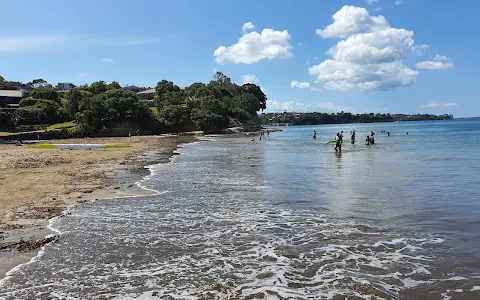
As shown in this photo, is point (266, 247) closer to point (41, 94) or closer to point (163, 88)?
point (41, 94)

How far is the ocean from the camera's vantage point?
659cm

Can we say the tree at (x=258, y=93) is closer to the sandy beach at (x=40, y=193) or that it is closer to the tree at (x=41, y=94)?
the tree at (x=41, y=94)

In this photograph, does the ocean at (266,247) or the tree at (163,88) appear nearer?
the ocean at (266,247)

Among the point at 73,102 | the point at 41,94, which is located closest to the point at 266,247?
the point at 73,102

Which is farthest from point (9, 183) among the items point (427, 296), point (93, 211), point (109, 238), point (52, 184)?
point (427, 296)

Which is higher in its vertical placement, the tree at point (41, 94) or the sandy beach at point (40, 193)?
the tree at point (41, 94)

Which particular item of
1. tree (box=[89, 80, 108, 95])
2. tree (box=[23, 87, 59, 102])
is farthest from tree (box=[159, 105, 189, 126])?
tree (box=[23, 87, 59, 102])

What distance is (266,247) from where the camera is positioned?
8828 millimetres

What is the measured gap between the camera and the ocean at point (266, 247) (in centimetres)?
659

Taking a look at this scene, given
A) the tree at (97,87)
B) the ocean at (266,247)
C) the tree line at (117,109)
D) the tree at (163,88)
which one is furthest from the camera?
the tree at (163,88)

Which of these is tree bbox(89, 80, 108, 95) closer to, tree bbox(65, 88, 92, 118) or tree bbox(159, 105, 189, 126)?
tree bbox(65, 88, 92, 118)

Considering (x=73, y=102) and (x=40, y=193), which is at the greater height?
(x=73, y=102)

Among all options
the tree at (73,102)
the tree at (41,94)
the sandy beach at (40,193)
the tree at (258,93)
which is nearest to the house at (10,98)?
the tree at (41,94)

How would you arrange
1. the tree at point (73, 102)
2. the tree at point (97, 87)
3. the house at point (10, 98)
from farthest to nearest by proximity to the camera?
the tree at point (97, 87) → the house at point (10, 98) → the tree at point (73, 102)
